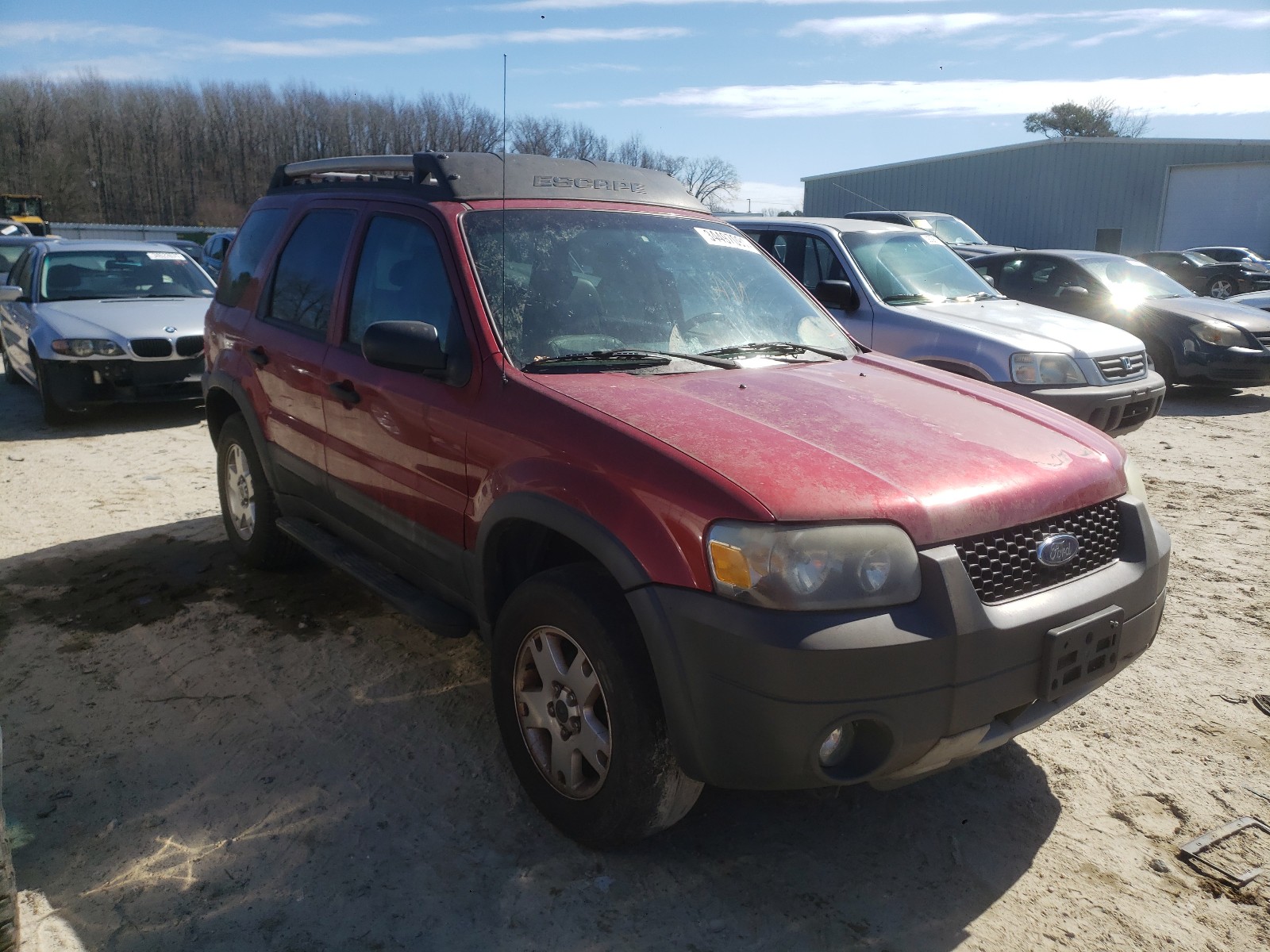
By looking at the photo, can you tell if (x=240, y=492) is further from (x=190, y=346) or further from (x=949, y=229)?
(x=949, y=229)

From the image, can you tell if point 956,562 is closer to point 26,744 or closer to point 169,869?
point 169,869

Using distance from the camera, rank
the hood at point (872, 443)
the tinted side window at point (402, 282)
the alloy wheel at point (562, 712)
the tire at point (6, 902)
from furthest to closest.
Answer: the tinted side window at point (402, 282)
the alloy wheel at point (562, 712)
the hood at point (872, 443)
the tire at point (6, 902)

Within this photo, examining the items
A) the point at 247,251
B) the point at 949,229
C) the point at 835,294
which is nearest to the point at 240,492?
the point at 247,251

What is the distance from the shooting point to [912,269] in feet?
25.2

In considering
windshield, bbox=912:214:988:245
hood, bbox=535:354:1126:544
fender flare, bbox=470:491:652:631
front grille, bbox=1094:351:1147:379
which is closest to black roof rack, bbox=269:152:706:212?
hood, bbox=535:354:1126:544

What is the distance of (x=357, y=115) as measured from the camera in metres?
60.7

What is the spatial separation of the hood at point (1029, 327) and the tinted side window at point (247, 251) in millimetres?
4424

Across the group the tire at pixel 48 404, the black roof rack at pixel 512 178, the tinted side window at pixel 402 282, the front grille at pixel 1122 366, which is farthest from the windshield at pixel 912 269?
the tire at pixel 48 404

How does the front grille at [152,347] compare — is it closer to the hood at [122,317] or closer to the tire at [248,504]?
the hood at [122,317]

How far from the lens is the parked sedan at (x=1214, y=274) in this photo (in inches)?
843

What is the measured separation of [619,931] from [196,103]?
73628 mm

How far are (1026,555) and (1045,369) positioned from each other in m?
4.64

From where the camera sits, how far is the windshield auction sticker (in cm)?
386

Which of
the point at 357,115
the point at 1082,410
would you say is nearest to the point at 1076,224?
the point at 1082,410
